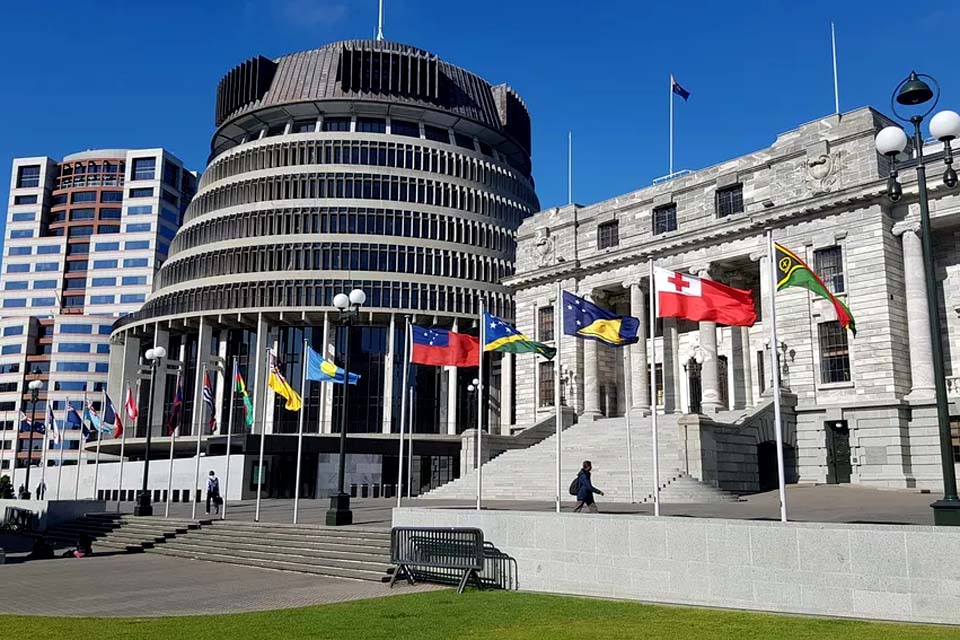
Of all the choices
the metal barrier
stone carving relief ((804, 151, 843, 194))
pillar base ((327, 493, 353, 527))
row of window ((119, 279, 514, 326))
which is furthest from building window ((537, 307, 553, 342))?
the metal barrier

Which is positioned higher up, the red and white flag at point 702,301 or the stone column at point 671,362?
the stone column at point 671,362

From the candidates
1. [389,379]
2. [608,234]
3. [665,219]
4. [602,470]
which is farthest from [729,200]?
[389,379]

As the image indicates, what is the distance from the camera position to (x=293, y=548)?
2516cm

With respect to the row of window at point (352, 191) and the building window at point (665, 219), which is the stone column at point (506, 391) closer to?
the row of window at point (352, 191)

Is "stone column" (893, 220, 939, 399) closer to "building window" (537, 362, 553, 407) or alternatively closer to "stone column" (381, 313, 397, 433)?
"building window" (537, 362, 553, 407)

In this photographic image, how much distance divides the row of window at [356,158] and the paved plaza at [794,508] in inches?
1700

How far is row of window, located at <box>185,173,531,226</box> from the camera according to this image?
7631 cm

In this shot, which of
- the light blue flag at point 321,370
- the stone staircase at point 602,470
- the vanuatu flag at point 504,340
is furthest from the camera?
the stone staircase at point 602,470

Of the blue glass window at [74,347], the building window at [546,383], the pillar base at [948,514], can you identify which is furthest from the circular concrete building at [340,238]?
the pillar base at [948,514]

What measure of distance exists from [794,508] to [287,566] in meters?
17.0

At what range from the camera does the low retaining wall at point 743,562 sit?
13.6 m

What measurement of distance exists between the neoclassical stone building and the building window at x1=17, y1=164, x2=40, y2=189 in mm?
122226

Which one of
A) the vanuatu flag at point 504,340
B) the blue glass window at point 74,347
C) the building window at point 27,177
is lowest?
the vanuatu flag at point 504,340

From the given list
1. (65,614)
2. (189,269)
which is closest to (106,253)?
(189,269)
